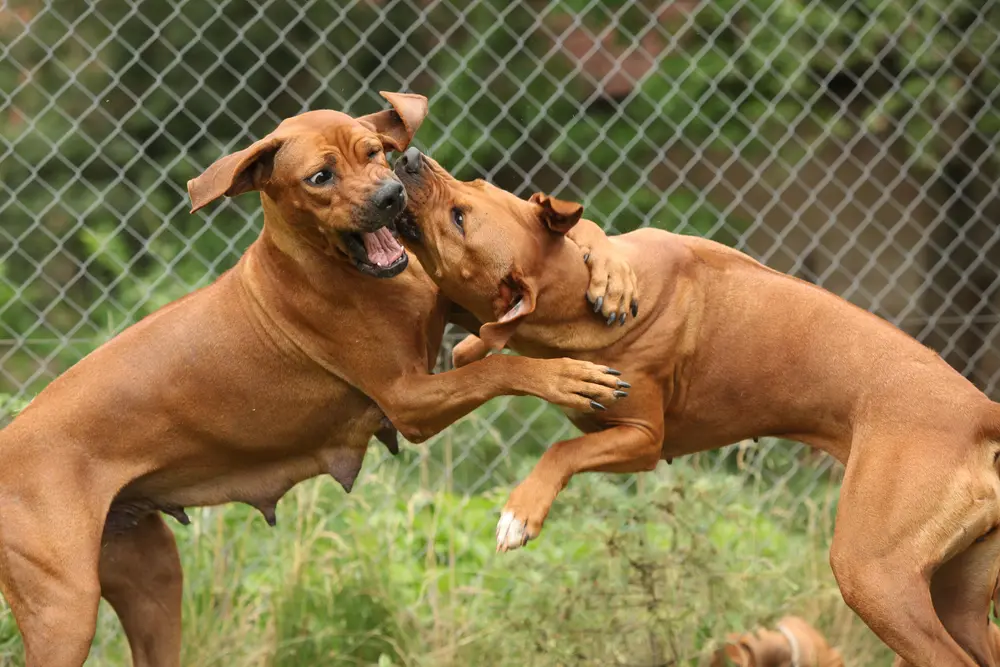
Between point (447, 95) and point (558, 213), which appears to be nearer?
point (558, 213)

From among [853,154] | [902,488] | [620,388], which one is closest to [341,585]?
[620,388]

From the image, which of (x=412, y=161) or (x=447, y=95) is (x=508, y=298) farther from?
(x=447, y=95)

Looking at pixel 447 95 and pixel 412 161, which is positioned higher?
pixel 412 161

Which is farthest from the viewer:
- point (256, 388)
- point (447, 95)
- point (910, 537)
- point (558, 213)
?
point (447, 95)

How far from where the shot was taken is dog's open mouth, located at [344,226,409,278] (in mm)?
4117

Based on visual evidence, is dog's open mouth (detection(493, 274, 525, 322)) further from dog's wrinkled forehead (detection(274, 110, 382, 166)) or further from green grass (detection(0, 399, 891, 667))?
green grass (detection(0, 399, 891, 667))

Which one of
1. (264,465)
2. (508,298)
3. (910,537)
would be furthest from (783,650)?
(264,465)

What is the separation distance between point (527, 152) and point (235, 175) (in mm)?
3289

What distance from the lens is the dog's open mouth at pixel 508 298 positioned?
13.3 feet

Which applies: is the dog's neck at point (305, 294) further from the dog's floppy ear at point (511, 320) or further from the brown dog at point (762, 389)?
the dog's floppy ear at point (511, 320)

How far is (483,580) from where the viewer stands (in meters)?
5.96

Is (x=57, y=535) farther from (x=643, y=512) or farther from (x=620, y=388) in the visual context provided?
(x=643, y=512)

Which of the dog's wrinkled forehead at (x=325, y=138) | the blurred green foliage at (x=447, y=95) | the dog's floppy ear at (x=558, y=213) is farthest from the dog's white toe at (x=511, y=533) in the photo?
the blurred green foliage at (x=447, y=95)

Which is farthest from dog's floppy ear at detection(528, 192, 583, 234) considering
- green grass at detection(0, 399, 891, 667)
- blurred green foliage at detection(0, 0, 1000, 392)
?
blurred green foliage at detection(0, 0, 1000, 392)
